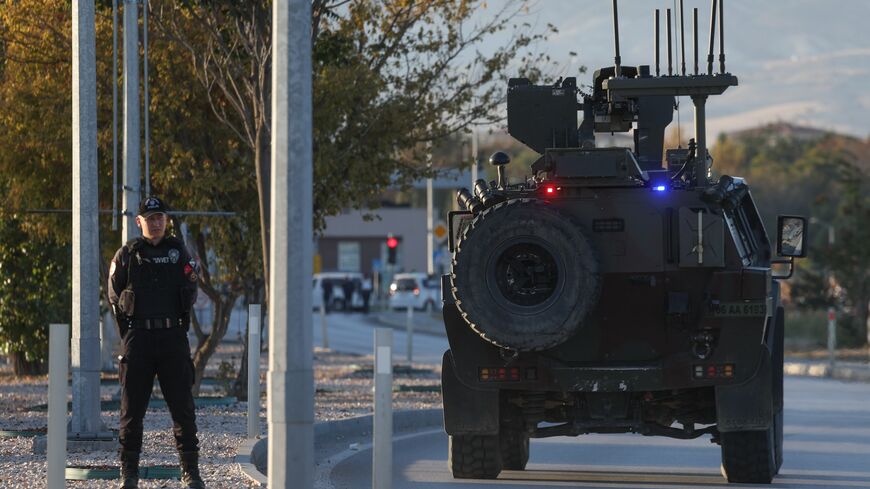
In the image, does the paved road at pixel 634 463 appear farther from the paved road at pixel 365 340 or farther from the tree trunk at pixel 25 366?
the paved road at pixel 365 340

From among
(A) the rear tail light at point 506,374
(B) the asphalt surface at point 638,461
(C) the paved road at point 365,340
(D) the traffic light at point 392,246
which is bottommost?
(C) the paved road at point 365,340

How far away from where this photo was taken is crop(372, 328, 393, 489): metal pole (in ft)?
33.4

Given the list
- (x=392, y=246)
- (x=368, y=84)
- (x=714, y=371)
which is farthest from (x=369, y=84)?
(x=392, y=246)

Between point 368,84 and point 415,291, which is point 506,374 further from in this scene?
point 415,291

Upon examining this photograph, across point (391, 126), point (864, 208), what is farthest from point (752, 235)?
point (864, 208)

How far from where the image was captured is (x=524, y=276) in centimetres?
1287

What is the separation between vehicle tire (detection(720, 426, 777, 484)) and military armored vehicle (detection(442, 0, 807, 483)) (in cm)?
1

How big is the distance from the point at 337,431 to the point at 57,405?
27.9ft

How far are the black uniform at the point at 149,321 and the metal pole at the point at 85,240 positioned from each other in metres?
3.73

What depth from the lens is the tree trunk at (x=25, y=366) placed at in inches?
1114

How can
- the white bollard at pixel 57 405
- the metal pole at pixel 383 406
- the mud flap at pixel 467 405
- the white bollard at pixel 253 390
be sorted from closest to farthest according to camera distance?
1. the white bollard at pixel 57 405
2. the metal pole at pixel 383 406
3. the mud flap at pixel 467 405
4. the white bollard at pixel 253 390

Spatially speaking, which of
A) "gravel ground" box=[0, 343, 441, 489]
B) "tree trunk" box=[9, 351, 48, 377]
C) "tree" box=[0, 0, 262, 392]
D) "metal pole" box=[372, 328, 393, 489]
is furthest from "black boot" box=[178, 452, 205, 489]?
"tree trunk" box=[9, 351, 48, 377]

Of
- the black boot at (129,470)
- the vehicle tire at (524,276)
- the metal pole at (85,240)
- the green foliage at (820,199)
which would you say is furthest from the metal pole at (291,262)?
the green foliage at (820,199)

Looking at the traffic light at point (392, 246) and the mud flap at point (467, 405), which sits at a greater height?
the traffic light at point (392, 246)
